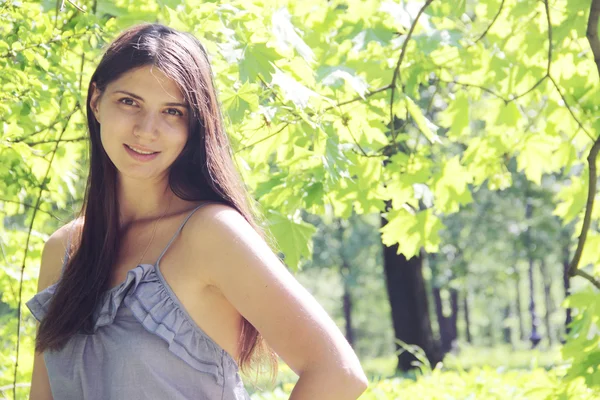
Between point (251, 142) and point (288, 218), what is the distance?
375 millimetres

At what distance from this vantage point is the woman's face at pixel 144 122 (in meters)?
1.86

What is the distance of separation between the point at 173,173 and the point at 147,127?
169mm

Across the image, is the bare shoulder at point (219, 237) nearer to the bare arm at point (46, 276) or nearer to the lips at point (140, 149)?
the lips at point (140, 149)

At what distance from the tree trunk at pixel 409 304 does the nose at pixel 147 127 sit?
7.82 m

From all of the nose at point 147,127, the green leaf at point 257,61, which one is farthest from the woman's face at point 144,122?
the green leaf at point 257,61

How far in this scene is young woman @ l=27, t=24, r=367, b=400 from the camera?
1.67 meters

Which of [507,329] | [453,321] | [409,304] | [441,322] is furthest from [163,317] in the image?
[507,329]

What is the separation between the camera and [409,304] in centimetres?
969

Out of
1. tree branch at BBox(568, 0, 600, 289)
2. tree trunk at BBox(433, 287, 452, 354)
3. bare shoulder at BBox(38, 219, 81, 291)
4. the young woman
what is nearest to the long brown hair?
the young woman

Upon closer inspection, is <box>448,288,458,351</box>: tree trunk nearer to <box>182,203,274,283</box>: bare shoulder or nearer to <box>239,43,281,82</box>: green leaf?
<box>239,43,281,82</box>: green leaf

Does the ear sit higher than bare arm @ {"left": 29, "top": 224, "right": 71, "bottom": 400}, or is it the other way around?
the ear

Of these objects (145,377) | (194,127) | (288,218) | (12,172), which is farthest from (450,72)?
(145,377)

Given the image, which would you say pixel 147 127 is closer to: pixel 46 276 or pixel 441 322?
pixel 46 276

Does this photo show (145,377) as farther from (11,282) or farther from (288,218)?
(11,282)
